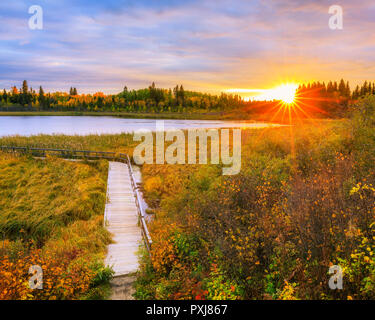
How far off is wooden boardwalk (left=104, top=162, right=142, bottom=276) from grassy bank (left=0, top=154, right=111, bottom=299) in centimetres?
58

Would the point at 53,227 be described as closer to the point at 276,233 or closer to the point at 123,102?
the point at 276,233

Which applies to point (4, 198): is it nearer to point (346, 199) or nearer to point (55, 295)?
point (55, 295)

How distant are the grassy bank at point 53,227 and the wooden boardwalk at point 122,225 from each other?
582mm

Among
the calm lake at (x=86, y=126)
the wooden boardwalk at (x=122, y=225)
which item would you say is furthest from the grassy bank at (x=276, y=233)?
the calm lake at (x=86, y=126)

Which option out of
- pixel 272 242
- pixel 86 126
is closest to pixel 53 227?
pixel 272 242

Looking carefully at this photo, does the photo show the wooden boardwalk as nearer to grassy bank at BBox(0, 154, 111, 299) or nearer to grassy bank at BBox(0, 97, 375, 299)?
grassy bank at BBox(0, 154, 111, 299)

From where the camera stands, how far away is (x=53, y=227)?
1612 cm

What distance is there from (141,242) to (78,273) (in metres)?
3.97

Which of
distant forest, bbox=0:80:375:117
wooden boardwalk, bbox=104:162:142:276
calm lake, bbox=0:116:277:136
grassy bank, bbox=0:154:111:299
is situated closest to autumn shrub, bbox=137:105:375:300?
wooden boardwalk, bbox=104:162:142:276

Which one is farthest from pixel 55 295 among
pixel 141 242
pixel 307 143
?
pixel 307 143

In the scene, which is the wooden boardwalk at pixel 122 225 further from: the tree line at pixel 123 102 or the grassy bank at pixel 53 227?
the tree line at pixel 123 102

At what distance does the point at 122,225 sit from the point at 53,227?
212 inches

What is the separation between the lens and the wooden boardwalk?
10.5 metres
